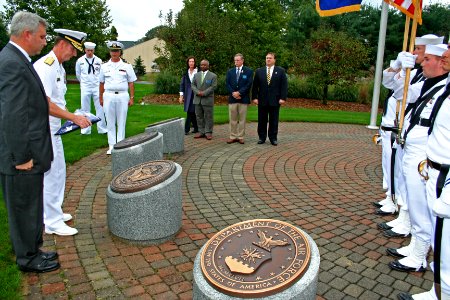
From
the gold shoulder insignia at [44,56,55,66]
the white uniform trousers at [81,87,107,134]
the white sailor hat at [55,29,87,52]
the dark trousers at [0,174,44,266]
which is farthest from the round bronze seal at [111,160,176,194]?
the white uniform trousers at [81,87,107,134]

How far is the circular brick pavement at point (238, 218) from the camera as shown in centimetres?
353

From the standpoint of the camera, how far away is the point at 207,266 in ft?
9.21

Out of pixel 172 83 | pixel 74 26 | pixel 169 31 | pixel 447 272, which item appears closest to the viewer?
pixel 447 272

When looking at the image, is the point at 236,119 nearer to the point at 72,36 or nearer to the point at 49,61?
the point at 72,36

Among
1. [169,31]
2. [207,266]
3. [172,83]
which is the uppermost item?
[169,31]

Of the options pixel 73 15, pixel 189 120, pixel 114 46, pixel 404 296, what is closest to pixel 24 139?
pixel 404 296

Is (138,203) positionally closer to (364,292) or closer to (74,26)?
(364,292)

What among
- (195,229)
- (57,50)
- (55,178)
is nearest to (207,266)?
(195,229)

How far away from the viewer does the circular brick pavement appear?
11.6 ft

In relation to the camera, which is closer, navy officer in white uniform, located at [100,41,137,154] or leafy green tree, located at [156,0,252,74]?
navy officer in white uniform, located at [100,41,137,154]

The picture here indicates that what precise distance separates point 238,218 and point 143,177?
144 centimetres

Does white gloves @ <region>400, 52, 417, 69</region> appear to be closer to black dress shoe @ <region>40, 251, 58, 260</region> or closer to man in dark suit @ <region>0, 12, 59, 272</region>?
man in dark suit @ <region>0, 12, 59, 272</region>

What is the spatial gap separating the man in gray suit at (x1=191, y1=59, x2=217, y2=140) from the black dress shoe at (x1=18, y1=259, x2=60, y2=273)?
646 cm

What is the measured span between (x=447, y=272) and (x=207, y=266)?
1749 millimetres
